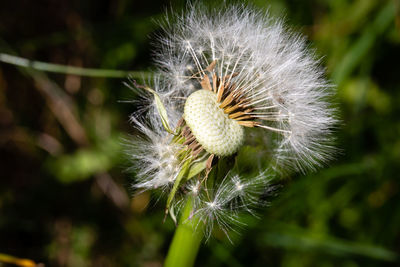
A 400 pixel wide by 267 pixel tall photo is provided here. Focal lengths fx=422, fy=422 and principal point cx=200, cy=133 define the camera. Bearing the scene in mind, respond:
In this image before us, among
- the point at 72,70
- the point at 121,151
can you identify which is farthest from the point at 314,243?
the point at 72,70

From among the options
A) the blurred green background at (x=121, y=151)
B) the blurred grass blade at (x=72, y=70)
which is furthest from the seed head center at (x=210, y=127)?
the blurred green background at (x=121, y=151)

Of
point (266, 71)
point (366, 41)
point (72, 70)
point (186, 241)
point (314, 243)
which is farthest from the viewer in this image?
point (366, 41)

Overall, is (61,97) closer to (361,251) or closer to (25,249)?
(25,249)

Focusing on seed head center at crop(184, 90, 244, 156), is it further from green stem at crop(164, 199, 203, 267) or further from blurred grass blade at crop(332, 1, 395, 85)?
blurred grass blade at crop(332, 1, 395, 85)

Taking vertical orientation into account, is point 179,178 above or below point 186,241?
above

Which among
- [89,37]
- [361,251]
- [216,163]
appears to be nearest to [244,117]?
[216,163]

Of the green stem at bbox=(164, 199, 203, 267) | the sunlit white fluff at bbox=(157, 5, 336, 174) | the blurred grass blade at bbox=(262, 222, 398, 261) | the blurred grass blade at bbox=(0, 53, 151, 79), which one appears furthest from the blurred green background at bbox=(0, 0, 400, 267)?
the green stem at bbox=(164, 199, 203, 267)

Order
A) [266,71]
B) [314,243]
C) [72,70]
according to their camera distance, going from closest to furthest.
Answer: [266,71]
[72,70]
[314,243]

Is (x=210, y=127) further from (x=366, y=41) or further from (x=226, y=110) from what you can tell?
(x=366, y=41)
